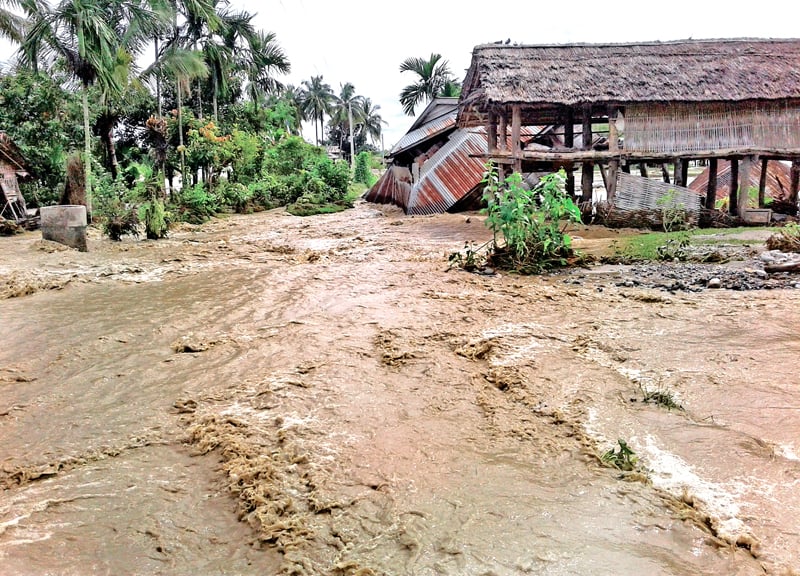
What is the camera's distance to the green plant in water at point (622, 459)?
370 centimetres

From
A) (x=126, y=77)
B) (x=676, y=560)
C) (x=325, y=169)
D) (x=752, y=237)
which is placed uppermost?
(x=126, y=77)

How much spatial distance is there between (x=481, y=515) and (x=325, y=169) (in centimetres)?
2431

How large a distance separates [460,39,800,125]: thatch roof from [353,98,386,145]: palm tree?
1667 inches

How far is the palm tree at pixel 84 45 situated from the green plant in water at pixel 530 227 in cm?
Answer: 1318

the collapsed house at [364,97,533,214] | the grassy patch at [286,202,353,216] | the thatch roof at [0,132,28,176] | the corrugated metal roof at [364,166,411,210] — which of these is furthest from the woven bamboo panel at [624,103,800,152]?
the thatch roof at [0,132,28,176]

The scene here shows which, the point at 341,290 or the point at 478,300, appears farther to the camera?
the point at 341,290

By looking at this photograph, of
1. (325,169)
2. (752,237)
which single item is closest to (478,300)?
(752,237)

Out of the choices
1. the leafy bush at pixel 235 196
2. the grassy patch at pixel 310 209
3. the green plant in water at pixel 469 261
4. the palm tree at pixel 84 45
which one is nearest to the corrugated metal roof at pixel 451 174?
the grassy patch at pixel 310 209

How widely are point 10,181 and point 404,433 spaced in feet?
59.3

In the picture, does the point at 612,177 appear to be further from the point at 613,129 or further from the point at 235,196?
the point at 235,196

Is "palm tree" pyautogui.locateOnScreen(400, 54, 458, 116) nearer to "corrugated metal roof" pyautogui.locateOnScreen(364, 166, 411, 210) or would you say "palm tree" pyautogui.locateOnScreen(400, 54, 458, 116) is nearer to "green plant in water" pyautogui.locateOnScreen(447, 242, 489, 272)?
"corrugated metal roof" pyautogui.locateOnScreen(364, 166, 411, 210)

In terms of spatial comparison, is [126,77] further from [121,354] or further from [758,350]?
[758,350]

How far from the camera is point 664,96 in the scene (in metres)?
14.9

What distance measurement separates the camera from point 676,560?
9.49 feet
